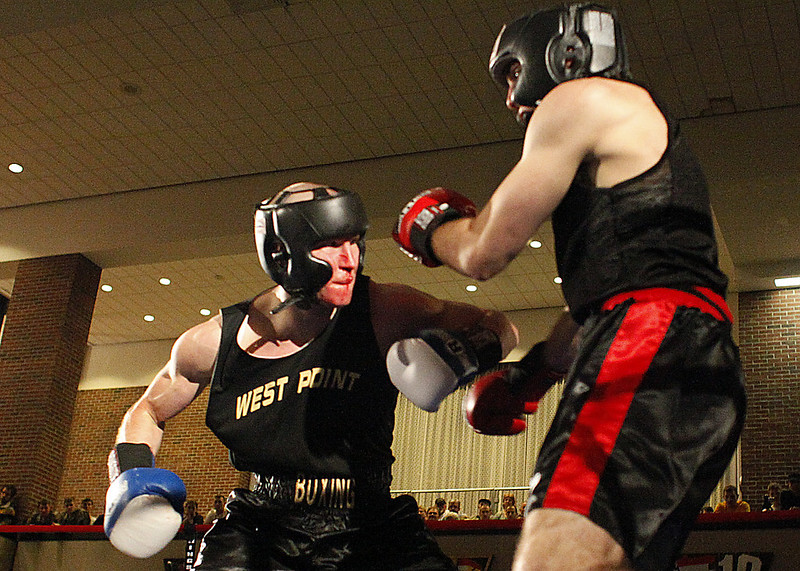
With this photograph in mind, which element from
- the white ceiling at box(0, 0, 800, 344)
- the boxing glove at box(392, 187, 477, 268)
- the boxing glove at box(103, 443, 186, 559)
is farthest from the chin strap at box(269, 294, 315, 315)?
the white ceiling at box(0, 0, 800, 344)

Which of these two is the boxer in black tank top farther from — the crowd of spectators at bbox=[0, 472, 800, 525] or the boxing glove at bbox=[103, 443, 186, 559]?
the crowd of spectators at bbox=[0, 472, 800, 525]

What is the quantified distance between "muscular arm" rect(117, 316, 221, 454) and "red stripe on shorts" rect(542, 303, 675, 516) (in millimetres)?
1625

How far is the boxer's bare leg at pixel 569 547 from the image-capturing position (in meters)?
1.54

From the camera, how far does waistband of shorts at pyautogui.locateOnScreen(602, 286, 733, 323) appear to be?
1.75 metres

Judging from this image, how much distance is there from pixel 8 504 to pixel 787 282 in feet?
33.1

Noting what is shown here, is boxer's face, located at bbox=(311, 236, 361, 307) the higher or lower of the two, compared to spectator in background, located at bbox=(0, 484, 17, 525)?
lower

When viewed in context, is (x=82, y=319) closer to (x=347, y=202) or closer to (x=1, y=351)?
(x=1, y=351)

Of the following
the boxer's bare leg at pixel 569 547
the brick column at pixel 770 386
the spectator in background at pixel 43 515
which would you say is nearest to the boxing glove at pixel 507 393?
the boxer's bare leg at pixel 569 547

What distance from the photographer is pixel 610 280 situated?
1798 mm

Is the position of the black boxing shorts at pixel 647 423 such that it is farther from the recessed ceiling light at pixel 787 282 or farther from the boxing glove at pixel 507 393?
the recessed ceiling light at pixel 787 282

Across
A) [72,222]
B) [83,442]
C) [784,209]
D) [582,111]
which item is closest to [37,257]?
[72,222]

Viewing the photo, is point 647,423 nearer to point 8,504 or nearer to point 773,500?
point 773,500

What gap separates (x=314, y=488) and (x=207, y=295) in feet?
41.2

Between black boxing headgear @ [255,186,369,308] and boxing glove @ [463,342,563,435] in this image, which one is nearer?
boxing glove @ [463,342,563,435]
